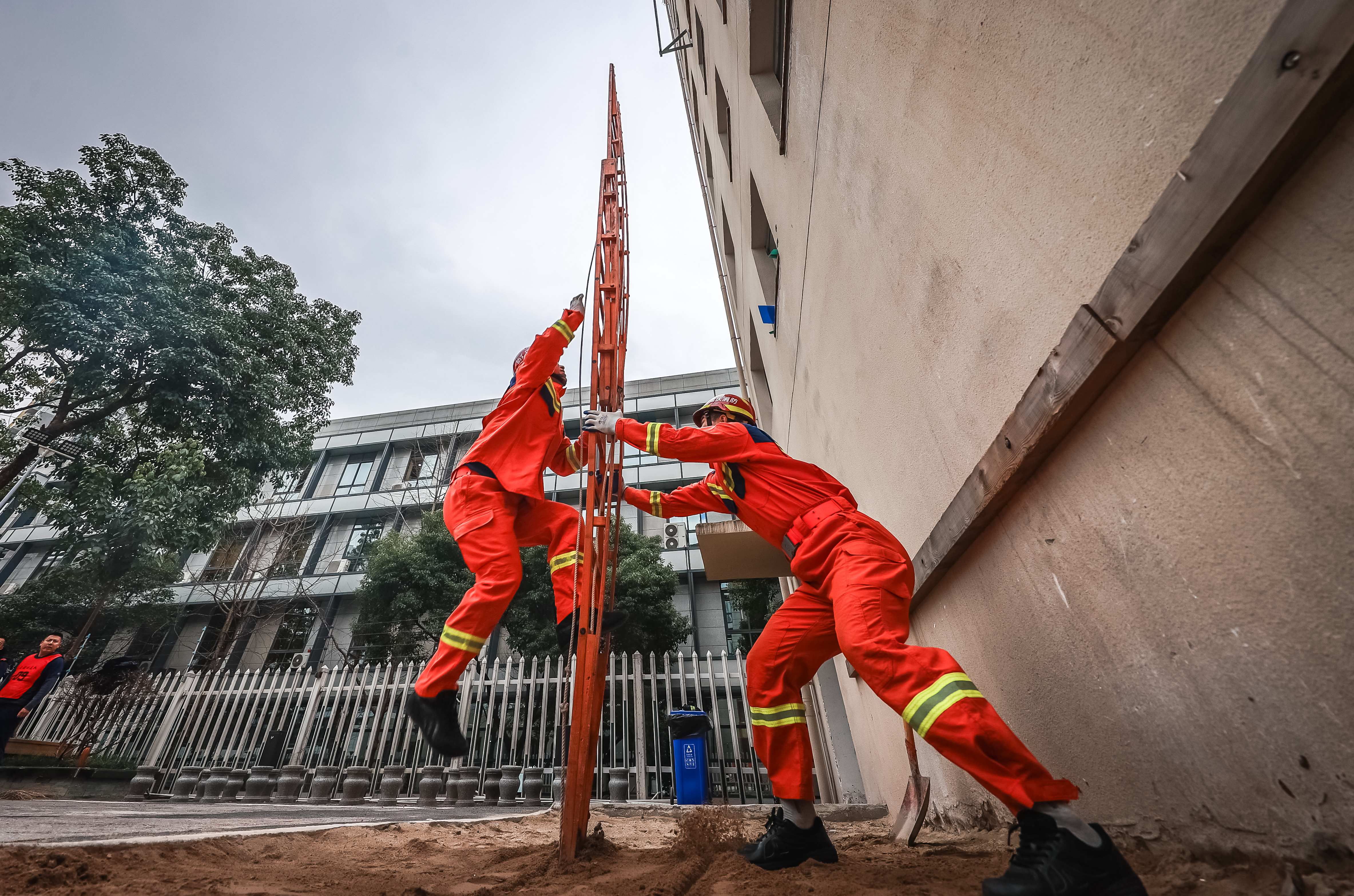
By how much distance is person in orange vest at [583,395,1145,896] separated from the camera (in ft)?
4.68

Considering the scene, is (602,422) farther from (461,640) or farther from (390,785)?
(390,785)

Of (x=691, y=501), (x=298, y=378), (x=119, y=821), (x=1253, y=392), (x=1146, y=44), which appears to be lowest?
(x=119, y=821)

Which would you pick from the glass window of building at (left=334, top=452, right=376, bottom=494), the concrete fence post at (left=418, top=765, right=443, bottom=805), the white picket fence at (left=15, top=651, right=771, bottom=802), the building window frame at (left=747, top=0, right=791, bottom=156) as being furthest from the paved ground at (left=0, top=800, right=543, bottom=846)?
the glass window of building at (left=334, top=452, right=376, bottom=494)

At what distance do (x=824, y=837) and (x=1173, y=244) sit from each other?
2.27 m

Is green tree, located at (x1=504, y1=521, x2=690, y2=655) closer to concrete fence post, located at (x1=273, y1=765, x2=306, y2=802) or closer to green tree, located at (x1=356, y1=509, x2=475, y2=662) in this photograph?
green tree, located at (x1=356, y1=509, x2=475, y2=662)

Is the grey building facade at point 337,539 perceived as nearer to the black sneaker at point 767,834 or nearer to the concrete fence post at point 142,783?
the concrete fence post at point 142,783

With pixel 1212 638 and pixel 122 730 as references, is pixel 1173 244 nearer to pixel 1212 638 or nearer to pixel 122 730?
pixel 1212 638

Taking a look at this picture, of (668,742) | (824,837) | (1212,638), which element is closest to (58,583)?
(668,742)

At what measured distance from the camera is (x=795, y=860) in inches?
84.7

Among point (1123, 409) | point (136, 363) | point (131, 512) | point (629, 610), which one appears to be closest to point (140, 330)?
point (136, 363)

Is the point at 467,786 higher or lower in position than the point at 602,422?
lower

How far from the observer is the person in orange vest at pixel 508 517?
2518 millimetres

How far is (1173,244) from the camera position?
1.16 meters

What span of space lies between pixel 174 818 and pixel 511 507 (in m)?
3.37
